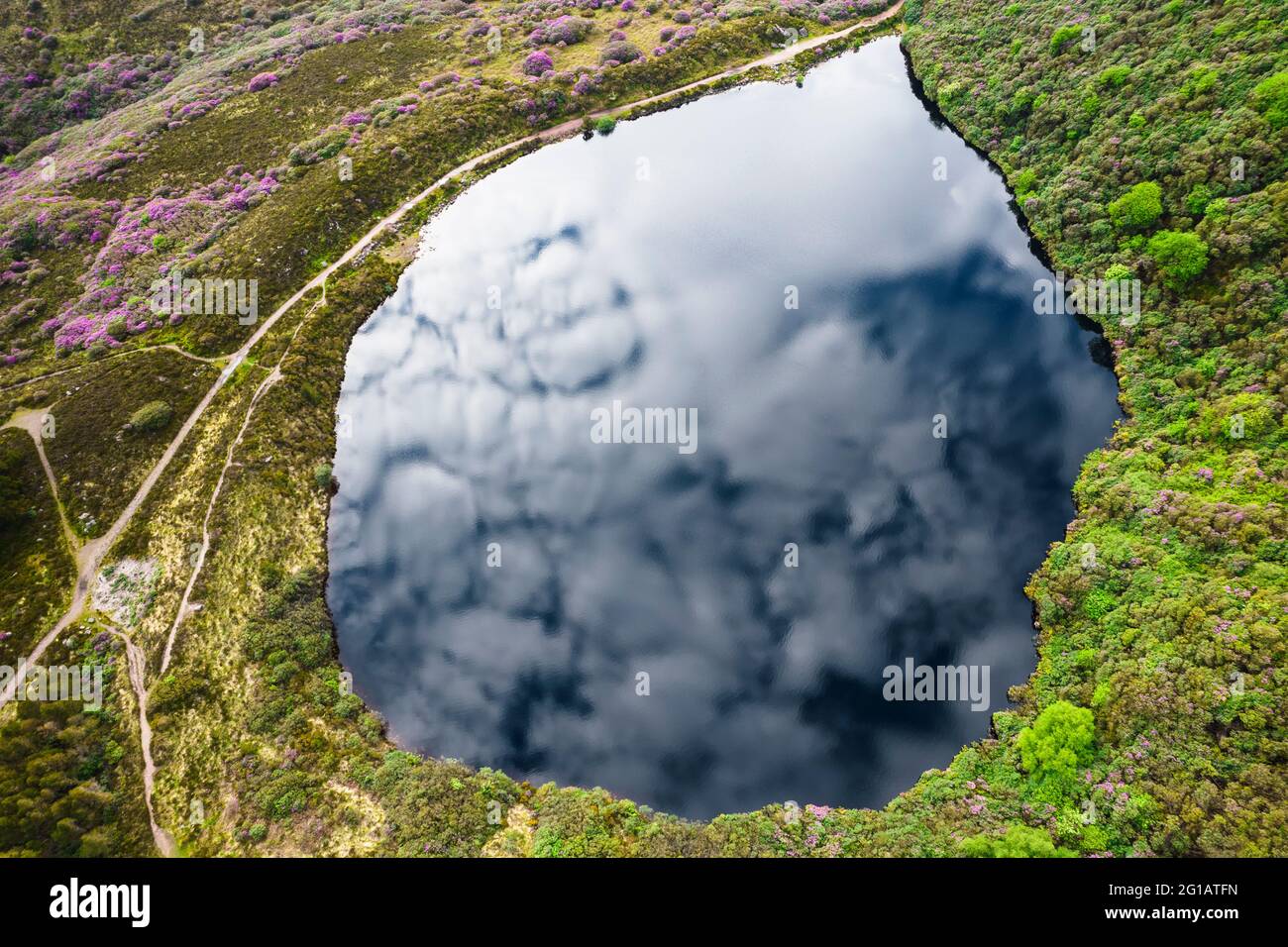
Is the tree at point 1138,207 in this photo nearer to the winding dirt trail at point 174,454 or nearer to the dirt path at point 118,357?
the winding dirt trail at point 174,454

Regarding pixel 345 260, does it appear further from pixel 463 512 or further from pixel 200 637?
pixel 200 637

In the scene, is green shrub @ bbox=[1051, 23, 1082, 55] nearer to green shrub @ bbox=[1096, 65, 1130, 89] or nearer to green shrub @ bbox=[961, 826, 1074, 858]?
green shrub @ bbox=[1096, 65, 1130, 89]

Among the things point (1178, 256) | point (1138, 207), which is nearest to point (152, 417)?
point (1178, 256)

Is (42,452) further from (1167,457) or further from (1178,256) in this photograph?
(1178,256)

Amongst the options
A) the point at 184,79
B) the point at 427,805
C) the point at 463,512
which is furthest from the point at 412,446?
the point at 184,79

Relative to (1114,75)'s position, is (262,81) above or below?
above

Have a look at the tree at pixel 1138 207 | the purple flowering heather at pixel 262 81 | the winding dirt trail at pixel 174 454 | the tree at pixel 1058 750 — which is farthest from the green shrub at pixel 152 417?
the tree at pixel 1138 207
